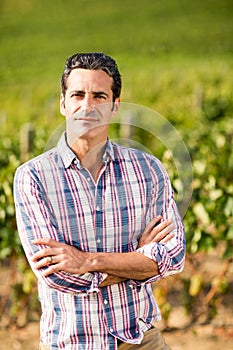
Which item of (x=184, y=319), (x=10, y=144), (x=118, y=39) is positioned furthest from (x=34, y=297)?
(x=118, y=39)

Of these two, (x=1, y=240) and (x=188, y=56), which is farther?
(x=188, y=56)

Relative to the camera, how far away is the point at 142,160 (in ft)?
8.18

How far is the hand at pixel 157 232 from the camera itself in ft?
7.88

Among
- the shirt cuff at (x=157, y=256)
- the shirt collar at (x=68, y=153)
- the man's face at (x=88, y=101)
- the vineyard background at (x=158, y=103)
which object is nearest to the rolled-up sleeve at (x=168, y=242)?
the shirt cuff at (x=157, y=256)

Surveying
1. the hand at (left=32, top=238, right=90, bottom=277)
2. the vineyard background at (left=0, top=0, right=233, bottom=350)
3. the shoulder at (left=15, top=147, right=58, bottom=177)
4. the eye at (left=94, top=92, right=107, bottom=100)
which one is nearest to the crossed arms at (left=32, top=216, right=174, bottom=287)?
the hand at (left=32, top=238, right=90, bottom=277)

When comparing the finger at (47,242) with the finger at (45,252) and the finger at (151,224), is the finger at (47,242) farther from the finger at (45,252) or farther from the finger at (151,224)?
the finger at (151,224)

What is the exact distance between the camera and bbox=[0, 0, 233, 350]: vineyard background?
480 cm

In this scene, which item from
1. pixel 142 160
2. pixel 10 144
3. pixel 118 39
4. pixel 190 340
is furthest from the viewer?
pixel 118 39

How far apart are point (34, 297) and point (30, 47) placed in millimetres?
25534

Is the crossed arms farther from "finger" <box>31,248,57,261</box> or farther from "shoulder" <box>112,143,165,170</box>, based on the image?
"shoulder" <box>112,143,165,170</box>

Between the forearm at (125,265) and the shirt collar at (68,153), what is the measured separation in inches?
13.1

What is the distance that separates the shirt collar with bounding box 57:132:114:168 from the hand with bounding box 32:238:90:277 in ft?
0.94

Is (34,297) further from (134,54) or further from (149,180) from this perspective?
(134,54)

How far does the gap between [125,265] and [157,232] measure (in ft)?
0.60
